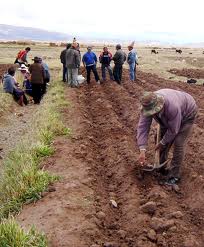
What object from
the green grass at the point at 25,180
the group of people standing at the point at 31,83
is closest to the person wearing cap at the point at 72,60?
the group of people standing at the point at 31,83

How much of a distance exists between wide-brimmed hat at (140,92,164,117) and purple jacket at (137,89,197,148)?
153mm

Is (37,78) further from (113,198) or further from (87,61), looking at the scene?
(113,198)

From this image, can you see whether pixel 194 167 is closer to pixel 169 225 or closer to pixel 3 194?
pixel 169 225

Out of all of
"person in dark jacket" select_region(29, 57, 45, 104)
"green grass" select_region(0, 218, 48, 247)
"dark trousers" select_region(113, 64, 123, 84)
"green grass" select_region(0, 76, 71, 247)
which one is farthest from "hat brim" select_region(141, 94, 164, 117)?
"dark trousers" select_region(113, 64, 123, 84)

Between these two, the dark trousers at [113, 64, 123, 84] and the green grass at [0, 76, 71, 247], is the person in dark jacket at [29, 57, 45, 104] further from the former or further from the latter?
the green grass at [0, 76, 71, 247]

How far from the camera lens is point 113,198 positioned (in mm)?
7109

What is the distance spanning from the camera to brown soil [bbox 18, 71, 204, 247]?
18.9 feet

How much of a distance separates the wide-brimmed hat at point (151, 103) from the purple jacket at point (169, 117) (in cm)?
15

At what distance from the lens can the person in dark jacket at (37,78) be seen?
53.3 ft

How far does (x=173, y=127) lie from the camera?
269 inches

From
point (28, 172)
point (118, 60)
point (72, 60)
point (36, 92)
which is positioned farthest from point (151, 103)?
point (118, 60)

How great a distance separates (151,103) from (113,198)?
5.16 feet

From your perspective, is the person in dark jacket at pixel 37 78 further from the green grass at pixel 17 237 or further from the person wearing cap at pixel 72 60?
the green grass at pixel 17 237

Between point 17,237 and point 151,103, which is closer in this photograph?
point 17,237
